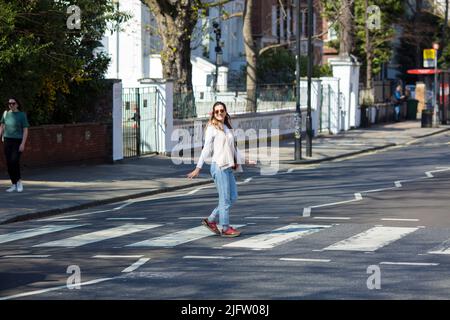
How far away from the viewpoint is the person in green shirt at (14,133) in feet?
69.1

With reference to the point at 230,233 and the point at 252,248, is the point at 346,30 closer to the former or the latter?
the point at 230,233

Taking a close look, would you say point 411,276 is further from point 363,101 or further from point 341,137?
point 363,101

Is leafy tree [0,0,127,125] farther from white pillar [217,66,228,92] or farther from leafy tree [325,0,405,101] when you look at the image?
leafy tree [325,0,405,101]

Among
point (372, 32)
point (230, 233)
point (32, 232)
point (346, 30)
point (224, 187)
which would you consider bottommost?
point (32, 232)

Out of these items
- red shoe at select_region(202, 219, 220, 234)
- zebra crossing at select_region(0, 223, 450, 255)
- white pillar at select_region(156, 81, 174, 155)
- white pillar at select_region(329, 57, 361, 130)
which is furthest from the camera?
white pillar at select_region(329, 57, 361, 130)

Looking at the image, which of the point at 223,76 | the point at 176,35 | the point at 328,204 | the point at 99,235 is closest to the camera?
the point at 99,235

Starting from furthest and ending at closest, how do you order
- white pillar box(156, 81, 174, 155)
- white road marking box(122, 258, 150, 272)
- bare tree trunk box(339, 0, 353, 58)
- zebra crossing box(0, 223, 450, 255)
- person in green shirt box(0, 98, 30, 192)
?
bare tree trunk box(339, 0, 353, 58), white pillar box(156, 81, 174, 155), person in green shirt box(0, 98, 30, 192), zebra crossing box(0, 223, 450, 255), white road marking box(122, 258, 150, 272)

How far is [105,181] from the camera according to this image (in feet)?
80.0

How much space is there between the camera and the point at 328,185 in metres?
23.2

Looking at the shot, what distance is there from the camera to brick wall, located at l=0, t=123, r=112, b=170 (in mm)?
25781

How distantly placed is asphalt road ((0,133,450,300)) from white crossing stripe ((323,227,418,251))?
14 millimetres

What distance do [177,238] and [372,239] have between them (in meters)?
2.69

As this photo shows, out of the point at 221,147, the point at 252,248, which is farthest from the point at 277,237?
the point at 221,147

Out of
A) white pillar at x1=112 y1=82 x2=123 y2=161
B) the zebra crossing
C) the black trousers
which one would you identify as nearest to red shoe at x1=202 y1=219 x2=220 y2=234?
the zebra crossing
